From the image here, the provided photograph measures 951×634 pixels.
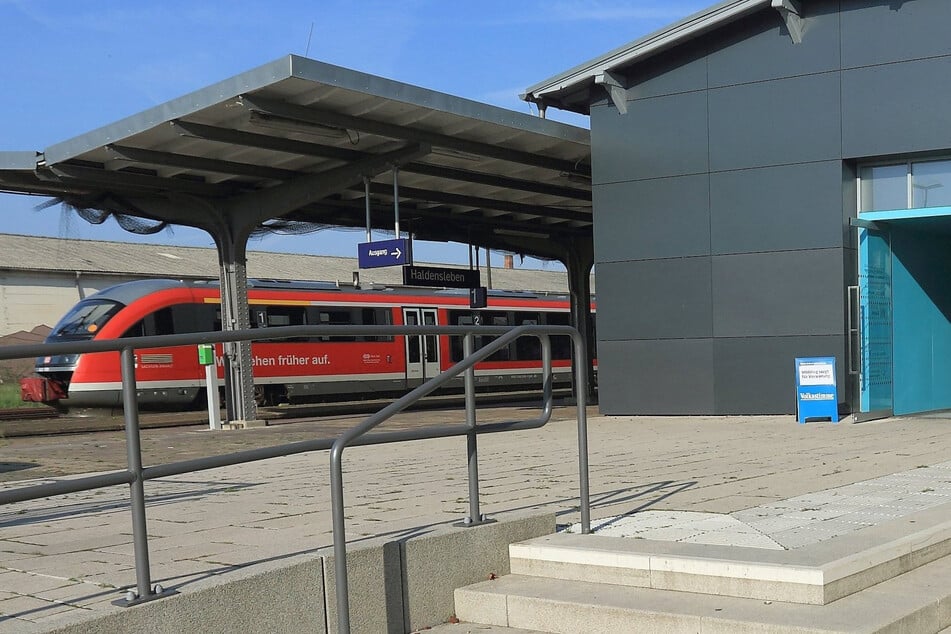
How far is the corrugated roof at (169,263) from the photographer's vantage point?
39281 millimetres

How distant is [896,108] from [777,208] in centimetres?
208

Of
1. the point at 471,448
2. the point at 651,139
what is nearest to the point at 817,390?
the point at 651,139

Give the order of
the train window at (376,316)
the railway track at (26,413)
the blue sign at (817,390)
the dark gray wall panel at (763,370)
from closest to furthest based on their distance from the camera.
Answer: the blue sign at (817,390), the dark gray wall panel at (763,370), the railway track at (26,413), the train window at (376,316)

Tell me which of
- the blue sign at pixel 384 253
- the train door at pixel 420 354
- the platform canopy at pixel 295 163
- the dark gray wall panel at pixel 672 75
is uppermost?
the dark gray wall panel at pixel 672 75

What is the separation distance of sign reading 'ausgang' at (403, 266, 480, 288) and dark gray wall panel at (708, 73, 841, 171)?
529 cm

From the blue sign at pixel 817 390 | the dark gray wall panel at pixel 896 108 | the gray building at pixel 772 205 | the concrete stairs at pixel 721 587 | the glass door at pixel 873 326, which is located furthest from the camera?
the glass door at pixel 873 326

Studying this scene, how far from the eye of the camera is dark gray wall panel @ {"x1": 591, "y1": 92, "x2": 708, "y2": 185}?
15.9 metres

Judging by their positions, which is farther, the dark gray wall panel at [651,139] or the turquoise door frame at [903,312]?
the dark gray wall panel at [651,139]

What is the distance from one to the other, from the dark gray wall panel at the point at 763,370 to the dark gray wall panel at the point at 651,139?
110 inches

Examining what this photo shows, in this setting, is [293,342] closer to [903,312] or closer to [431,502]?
[903,312]

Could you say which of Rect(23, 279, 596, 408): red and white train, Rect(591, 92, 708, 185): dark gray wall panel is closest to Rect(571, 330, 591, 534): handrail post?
Rect(591, 92, 708, 185): dark gray wall panel

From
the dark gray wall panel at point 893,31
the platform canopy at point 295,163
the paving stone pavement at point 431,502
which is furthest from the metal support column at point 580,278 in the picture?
the paving stone pavement at point 431,502

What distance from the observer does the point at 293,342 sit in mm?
22656

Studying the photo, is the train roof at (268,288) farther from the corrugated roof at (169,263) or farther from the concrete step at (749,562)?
the concrete step at (749,562)
